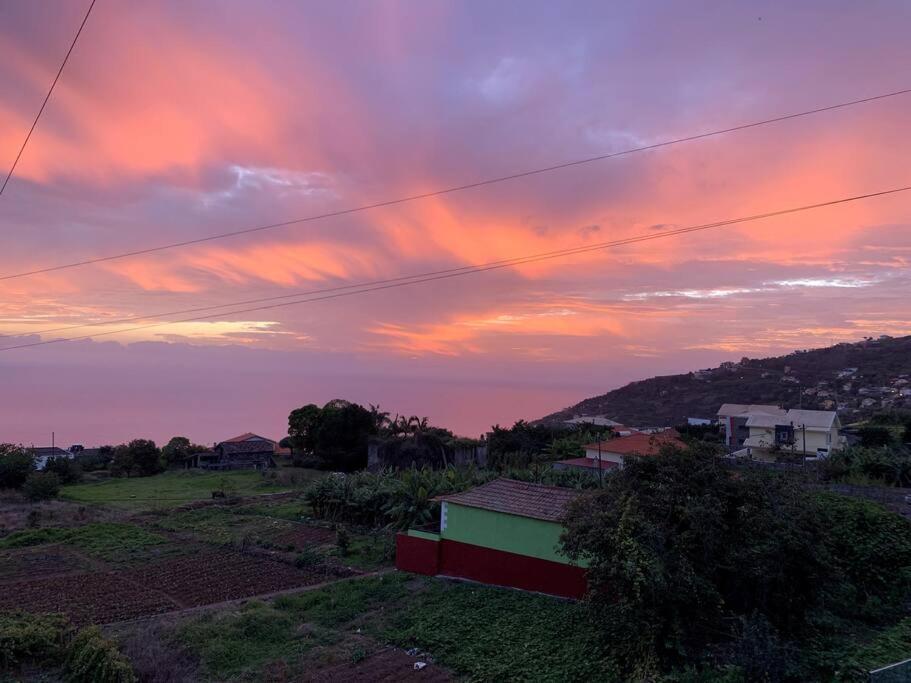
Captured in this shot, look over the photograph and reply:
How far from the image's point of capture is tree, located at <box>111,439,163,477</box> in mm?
44875

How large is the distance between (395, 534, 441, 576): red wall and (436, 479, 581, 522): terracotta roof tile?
1355 millimetres

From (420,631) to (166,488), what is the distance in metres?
30.7

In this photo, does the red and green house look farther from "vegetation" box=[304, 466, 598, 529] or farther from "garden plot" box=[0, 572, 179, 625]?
"garden plot" box=[0, 572, 179, 625]

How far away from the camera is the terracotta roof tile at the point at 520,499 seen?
46.0 ft

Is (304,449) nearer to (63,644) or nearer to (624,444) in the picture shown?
(624,444)

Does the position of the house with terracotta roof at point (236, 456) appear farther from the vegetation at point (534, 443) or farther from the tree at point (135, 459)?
the vegetation at point (534, 443)

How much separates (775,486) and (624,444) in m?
20.5

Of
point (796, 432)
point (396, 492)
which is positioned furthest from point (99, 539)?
point (796, 432)

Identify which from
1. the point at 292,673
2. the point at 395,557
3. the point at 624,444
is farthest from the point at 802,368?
the point at 292,673

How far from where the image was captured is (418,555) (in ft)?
52.3

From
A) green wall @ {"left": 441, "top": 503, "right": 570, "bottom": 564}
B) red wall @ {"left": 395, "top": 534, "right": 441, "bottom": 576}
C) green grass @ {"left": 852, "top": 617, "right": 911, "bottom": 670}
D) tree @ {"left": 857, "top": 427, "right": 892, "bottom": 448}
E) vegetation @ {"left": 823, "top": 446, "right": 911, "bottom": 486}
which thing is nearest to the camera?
green grass @ {"left": 852, "top": 617, "right": 911, "bottom": 670}

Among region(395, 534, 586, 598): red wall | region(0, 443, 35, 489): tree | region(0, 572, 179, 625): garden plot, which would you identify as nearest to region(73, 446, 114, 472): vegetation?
region(0, 443, 35, 489): tree

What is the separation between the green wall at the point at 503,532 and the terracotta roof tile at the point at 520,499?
0.13m

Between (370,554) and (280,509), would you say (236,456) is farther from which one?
(370,554)
